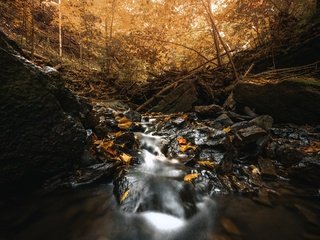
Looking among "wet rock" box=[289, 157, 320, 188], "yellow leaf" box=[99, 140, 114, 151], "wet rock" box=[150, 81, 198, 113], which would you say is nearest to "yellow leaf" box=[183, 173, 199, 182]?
"yellow leaf" box=[99, 140, 114, 151]

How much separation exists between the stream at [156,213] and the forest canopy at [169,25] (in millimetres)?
5494

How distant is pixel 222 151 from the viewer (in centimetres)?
435

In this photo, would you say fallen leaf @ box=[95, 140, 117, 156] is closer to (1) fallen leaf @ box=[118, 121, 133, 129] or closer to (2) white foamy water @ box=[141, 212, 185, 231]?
(1) fallen leaf @ box=[118, 121, 133, 129]

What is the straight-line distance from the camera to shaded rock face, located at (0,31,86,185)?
9.58 feet

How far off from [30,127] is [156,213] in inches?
78.2

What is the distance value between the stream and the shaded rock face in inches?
14.8

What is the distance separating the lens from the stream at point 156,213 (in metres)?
2.52

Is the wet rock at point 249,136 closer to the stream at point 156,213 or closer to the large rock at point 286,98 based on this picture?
the stream at point 156,213

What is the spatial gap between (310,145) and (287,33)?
4439mm

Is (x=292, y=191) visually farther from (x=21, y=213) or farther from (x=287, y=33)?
(x=287, y=33)

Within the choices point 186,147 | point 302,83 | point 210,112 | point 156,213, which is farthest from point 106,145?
point 302,83

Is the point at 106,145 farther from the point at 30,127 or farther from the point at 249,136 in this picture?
the point at 249,136

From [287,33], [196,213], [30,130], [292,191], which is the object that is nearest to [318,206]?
[292,191]

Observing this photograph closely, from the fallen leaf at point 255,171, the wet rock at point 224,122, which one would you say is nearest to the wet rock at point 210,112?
the wet rock at point 224,122
